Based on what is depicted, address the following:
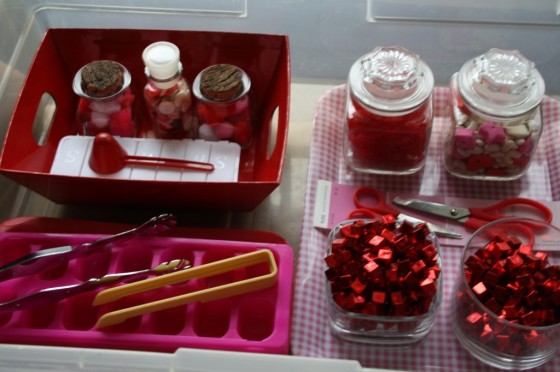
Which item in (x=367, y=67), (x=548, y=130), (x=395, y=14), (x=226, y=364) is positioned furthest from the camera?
(x=395, y=14)

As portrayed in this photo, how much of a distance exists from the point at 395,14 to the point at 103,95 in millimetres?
430

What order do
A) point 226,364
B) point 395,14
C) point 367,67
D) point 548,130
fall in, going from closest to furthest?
point 226,364 → point 367,67 → point 548,130 → point 395,14

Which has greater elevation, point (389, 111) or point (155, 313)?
point (389, 111)

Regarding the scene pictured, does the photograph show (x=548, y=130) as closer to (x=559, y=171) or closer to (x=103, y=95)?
(x=559, y=171)

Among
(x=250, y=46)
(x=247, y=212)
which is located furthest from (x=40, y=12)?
(x=247, y=212)

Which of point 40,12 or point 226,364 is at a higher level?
point 40,12

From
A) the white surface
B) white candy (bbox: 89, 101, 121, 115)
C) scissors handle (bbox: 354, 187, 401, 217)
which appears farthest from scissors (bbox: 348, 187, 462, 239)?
white candy (bbox: 89, 101, 121, 115)

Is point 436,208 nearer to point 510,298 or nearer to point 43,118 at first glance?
point 510,298

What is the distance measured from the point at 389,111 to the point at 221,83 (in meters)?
0.21

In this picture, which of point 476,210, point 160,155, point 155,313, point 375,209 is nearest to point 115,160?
point 160,155

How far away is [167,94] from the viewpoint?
785mm

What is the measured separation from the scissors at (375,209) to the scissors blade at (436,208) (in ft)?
0.04

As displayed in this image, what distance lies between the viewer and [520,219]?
0.67 meters

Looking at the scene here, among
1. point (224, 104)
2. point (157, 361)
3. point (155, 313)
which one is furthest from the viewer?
point (224, 104)
